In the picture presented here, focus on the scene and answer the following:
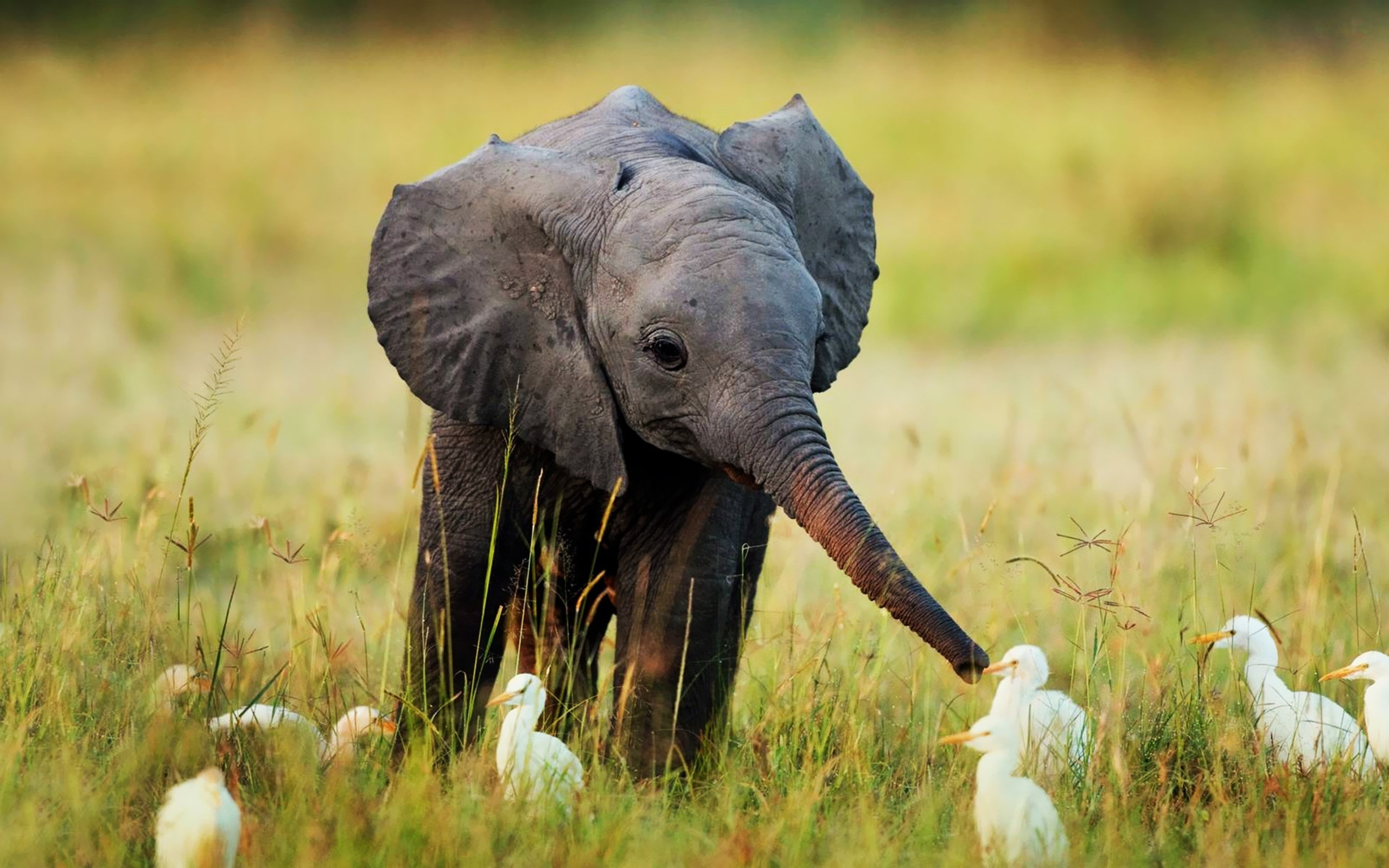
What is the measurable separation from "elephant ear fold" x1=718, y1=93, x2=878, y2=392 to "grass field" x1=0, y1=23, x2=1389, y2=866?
852 millimetres

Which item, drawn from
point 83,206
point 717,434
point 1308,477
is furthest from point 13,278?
point 717,434

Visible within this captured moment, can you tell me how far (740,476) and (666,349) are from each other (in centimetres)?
39

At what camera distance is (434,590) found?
5844mm

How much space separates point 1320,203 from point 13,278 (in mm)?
12788

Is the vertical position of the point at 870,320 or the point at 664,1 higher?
the point at 664,1

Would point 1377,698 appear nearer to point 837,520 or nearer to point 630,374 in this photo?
point 837,520

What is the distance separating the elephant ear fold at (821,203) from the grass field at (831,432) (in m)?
0.85

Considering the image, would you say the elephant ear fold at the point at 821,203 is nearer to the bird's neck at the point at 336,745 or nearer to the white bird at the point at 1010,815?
the white bird at the point at 1010,815

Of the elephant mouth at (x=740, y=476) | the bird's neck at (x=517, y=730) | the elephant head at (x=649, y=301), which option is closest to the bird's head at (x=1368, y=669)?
the elephant head at (x=649, y=301)

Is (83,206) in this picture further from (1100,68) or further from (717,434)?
(717,434)

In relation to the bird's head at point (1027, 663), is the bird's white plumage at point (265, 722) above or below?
below

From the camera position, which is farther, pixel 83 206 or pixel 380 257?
pixel 83 206

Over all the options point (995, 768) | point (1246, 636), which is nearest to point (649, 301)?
point (995, 768)

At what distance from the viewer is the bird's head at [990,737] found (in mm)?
4953
